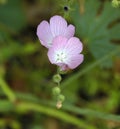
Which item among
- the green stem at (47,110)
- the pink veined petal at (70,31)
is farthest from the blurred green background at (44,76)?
the pink veined petal at (70,31)

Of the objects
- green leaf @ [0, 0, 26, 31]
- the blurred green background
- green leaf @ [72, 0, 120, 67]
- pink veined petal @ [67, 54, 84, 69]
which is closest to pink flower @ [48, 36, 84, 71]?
pink veined petal @ [67, 54, 84, 69]

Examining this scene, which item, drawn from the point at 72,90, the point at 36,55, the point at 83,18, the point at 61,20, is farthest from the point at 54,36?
the point at 36,55

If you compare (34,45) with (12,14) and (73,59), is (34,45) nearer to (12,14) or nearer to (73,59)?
(12,14)

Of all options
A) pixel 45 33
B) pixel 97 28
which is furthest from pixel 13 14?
pixel 45 33

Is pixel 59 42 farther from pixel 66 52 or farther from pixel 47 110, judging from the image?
pixel 47 110

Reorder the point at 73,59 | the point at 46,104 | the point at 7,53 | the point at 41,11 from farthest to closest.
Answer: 1. the point at 41,11
2. the point at 7,53
3. the point at 46,104
4. the point at 73,59

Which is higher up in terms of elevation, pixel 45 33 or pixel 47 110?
pixel 47 110

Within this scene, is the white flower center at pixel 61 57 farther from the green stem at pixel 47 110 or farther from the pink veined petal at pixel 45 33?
the green stem at pixel 47 110
